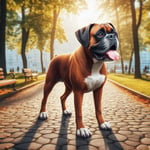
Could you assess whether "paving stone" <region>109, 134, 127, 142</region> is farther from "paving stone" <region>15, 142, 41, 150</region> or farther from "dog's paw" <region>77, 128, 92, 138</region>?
"paving stone" <region>15, 142, 41, 150</region>

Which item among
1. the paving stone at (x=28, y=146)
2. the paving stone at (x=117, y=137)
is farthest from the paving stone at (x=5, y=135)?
the paving stone at (x=117, y=137)

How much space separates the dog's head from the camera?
405 cm

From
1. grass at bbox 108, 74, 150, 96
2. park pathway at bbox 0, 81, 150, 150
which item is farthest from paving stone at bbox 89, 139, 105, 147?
grass at bbox 108, 74, 150, 96

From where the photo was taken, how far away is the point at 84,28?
4.23 m

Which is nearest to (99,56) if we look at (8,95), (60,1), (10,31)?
(8,95)

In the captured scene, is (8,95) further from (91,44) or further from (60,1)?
(60,1)

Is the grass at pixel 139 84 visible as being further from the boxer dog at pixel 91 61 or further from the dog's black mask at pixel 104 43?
the dog's black mask at pixel 104 43

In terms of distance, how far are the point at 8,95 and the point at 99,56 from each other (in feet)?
23.0

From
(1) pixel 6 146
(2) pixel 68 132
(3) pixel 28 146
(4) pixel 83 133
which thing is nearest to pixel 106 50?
(4) pixel 83 133

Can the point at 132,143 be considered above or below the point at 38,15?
below

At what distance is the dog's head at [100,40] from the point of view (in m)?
4.05

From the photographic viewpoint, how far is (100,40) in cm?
406

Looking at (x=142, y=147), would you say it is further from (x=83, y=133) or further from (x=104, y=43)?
(x=104, y=43)

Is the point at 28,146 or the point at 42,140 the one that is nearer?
the point at 28,146
